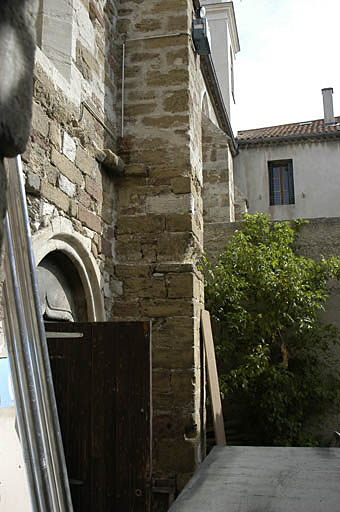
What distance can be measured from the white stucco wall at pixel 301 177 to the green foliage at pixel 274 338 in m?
7.54

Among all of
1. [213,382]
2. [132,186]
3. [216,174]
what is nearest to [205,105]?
[216,174]

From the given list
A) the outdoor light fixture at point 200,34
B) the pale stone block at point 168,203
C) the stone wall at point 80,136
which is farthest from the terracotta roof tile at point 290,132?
the pale stone block at point 168,203

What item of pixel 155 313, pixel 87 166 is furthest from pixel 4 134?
pixel 155 313

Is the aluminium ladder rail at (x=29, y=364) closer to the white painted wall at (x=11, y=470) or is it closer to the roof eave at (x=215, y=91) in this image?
the white painted wall at (x=11, y=470)

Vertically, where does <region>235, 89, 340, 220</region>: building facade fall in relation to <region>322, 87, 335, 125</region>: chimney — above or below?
below

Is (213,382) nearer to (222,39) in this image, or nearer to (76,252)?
(76,252)

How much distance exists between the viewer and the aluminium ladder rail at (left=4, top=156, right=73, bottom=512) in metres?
2.13

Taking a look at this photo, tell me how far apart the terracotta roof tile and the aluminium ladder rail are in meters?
11.9

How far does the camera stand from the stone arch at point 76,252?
3012mm

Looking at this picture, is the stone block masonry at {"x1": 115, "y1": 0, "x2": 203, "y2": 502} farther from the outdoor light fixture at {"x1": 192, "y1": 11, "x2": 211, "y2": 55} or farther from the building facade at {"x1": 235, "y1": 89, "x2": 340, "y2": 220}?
the building facade at {"x1": 235, "y1": 89, "x2": 340, "y2": 220}

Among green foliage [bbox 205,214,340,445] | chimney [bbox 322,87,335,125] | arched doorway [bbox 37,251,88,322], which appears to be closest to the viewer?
arched doorway [bbox 37,251,88,322]

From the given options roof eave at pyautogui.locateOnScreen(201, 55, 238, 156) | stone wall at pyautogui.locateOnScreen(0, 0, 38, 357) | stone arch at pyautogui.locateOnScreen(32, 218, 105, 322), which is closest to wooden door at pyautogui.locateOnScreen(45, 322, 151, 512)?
stone arch at pyautogui.locateOnScreen(32, 218, 105, 322)

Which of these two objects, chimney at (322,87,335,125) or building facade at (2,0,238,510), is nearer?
building facade at (2,0,238,510)

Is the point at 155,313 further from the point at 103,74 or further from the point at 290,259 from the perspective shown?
the point at 290,259
